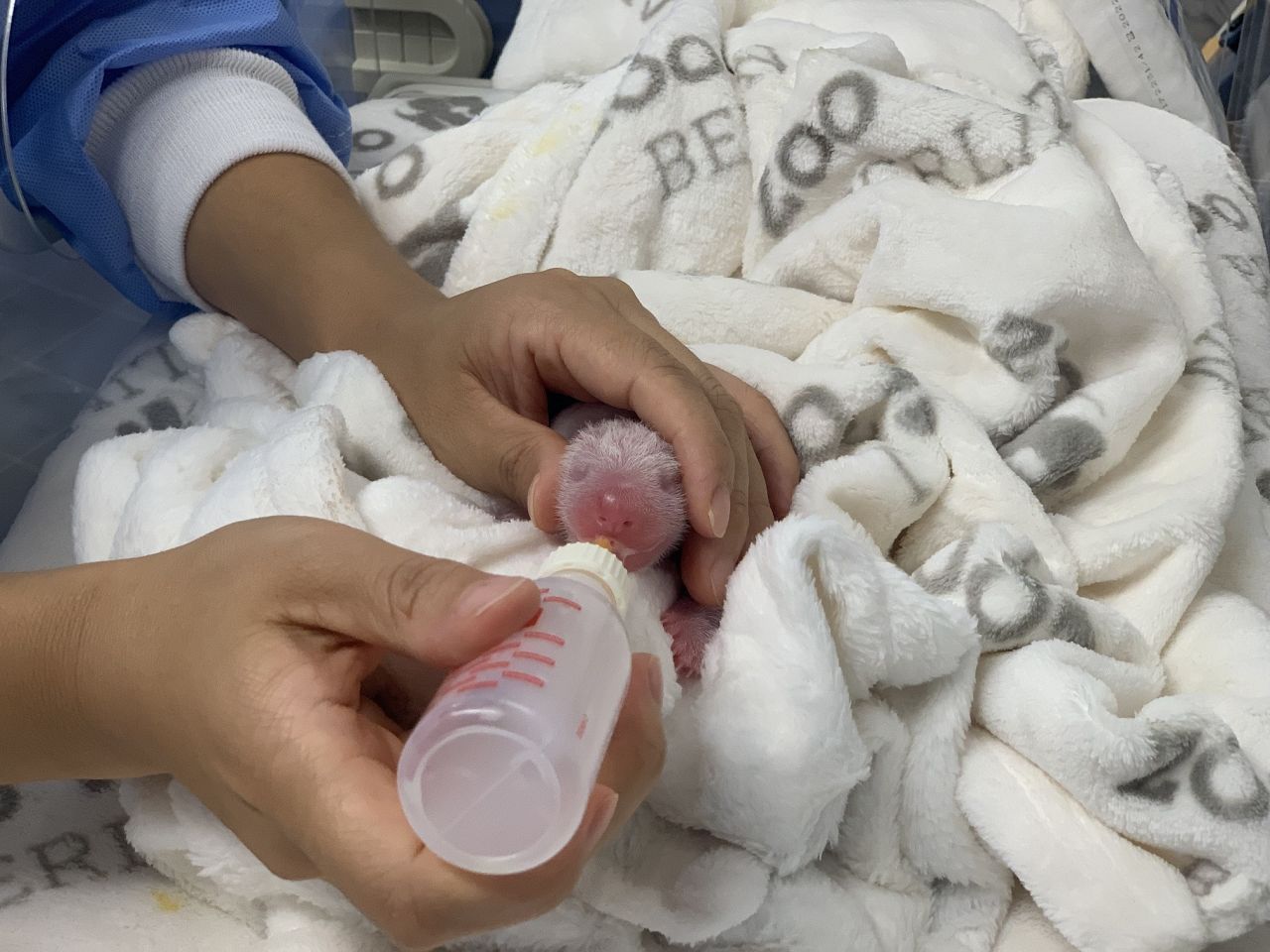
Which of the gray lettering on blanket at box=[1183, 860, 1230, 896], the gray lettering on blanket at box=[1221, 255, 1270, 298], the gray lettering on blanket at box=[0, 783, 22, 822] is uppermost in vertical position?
the gray lettering on blanket at box=[0, 783, 22, 822]

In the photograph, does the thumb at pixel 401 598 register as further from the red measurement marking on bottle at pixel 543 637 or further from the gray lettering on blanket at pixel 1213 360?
the gray lettering on blanket at pixel 1213 360

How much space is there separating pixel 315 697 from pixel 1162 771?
35 centimetres

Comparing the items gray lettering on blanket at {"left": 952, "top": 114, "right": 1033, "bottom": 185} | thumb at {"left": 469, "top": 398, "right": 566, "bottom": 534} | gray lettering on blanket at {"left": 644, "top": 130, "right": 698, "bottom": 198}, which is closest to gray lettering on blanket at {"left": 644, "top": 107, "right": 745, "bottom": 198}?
gray lettering on blanket at {"left": 644, "top": 130, "right": 698, "bottom": 198}

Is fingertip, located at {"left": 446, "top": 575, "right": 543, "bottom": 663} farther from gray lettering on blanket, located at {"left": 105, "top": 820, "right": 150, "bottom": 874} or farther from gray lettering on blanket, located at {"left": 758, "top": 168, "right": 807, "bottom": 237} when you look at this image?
gray lettering on blanket, located at {"left": 758, "top": 168, "right": 807, "bottom": 237}

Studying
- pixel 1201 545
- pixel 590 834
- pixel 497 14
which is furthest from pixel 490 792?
pixel 497 14

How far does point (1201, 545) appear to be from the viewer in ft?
1.75

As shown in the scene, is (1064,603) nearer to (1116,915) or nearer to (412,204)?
(1116,915)

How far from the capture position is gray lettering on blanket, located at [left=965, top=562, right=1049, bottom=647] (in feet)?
1.57

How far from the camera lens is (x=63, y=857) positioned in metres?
0.48

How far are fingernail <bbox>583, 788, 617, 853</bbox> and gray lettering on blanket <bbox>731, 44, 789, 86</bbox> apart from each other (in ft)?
1.87

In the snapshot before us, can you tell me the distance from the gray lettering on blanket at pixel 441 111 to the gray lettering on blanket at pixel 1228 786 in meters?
0.78

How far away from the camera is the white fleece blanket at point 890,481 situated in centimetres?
44

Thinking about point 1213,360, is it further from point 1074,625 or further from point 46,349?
point 46,349

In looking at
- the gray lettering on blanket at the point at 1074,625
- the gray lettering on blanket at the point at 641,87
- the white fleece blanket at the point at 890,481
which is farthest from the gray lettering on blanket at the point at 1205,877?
the gray lettering on blanket at the point at 641,87
